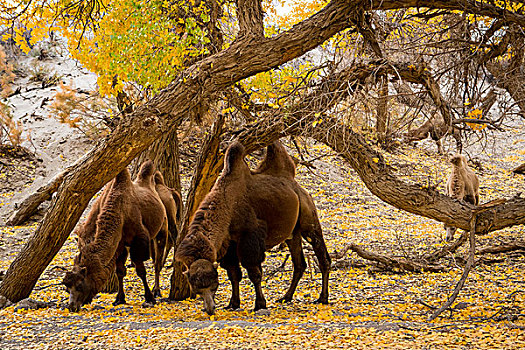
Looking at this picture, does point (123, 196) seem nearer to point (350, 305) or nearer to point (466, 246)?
point (350, 305)

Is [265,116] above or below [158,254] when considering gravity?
above

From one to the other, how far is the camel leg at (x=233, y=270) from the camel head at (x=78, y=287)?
181 centimetres

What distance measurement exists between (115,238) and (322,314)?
3126 mm

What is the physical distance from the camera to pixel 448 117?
271 inches

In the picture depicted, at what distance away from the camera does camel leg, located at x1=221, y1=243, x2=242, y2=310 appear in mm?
6777

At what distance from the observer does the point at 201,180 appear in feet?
26.7

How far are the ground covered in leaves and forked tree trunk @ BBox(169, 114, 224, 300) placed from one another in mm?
283

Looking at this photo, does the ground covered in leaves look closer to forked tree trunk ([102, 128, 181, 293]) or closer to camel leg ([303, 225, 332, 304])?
camel leg ([303, 225, 332, 304])

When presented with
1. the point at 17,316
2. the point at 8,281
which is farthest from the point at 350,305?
the point at 8,281

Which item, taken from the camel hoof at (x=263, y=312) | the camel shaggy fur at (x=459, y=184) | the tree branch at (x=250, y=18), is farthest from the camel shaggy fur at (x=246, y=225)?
the camel shaggy fur at (x=459, y=184)

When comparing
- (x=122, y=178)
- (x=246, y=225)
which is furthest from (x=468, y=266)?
(x=122, y=178)

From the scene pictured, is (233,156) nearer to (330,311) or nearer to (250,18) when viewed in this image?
(250,18)

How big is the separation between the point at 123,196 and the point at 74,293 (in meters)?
1.77

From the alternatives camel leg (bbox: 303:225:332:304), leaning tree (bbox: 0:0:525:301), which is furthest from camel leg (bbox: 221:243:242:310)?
camel leg (bbox: 303:225:332:304)
